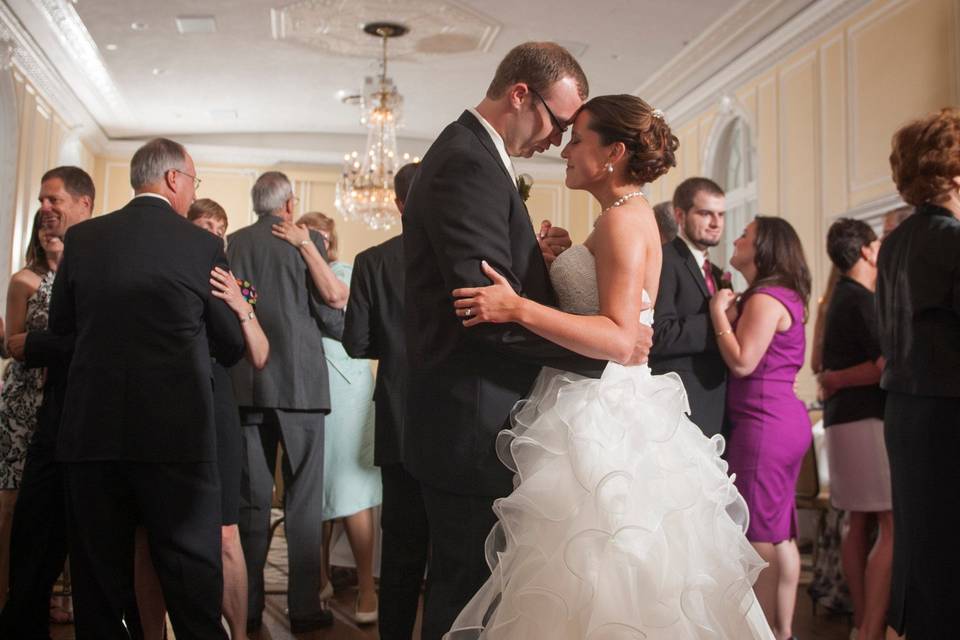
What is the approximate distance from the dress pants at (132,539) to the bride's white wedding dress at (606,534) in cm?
97

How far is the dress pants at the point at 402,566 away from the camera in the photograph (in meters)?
3.02

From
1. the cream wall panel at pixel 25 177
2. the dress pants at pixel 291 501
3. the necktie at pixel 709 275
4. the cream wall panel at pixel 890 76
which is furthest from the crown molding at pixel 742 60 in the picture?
the cream wall panel at pixel 25 177

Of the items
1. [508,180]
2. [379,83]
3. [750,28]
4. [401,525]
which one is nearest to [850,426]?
[401,525]

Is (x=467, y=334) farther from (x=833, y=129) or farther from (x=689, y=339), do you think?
(x=833, y=129)

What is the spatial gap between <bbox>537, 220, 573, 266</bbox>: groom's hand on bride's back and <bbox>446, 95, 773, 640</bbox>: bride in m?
0.19

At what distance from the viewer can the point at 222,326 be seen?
2648mm

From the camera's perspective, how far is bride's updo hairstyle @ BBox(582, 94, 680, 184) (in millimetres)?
2084

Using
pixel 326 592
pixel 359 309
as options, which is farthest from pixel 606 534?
pixel 326 592

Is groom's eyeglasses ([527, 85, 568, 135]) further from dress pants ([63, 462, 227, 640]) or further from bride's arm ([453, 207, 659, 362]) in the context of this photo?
dress pants ([63, 462, 227, 640])

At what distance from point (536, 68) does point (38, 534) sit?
7.46ft

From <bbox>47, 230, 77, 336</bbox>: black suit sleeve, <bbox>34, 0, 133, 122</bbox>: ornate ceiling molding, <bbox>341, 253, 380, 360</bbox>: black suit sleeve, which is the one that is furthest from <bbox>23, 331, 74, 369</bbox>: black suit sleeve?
<bbox>34, 0, 133, 122</bbox>: ornate ceiling molding

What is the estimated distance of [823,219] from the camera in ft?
23.7

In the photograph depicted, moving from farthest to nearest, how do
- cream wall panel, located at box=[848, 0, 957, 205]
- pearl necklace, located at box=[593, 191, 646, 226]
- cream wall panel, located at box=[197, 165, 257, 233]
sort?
cream wall panel, located at box=[197, 165, 257, 233]
cream wall panel, located at box=[848, 0, 957, 205]
pearl necklace, located at box=[593, 191, 646, 226]

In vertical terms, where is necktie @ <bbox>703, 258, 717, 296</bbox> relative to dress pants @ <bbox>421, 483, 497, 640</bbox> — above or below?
above
